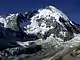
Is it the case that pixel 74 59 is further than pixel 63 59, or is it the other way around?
pixel 63 59

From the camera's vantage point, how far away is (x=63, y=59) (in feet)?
363

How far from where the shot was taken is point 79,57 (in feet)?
344

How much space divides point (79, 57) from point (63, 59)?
26.2ft

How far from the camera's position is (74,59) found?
103688 millimetres

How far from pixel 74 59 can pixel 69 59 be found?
10.2 feet

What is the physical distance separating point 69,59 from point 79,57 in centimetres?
392
